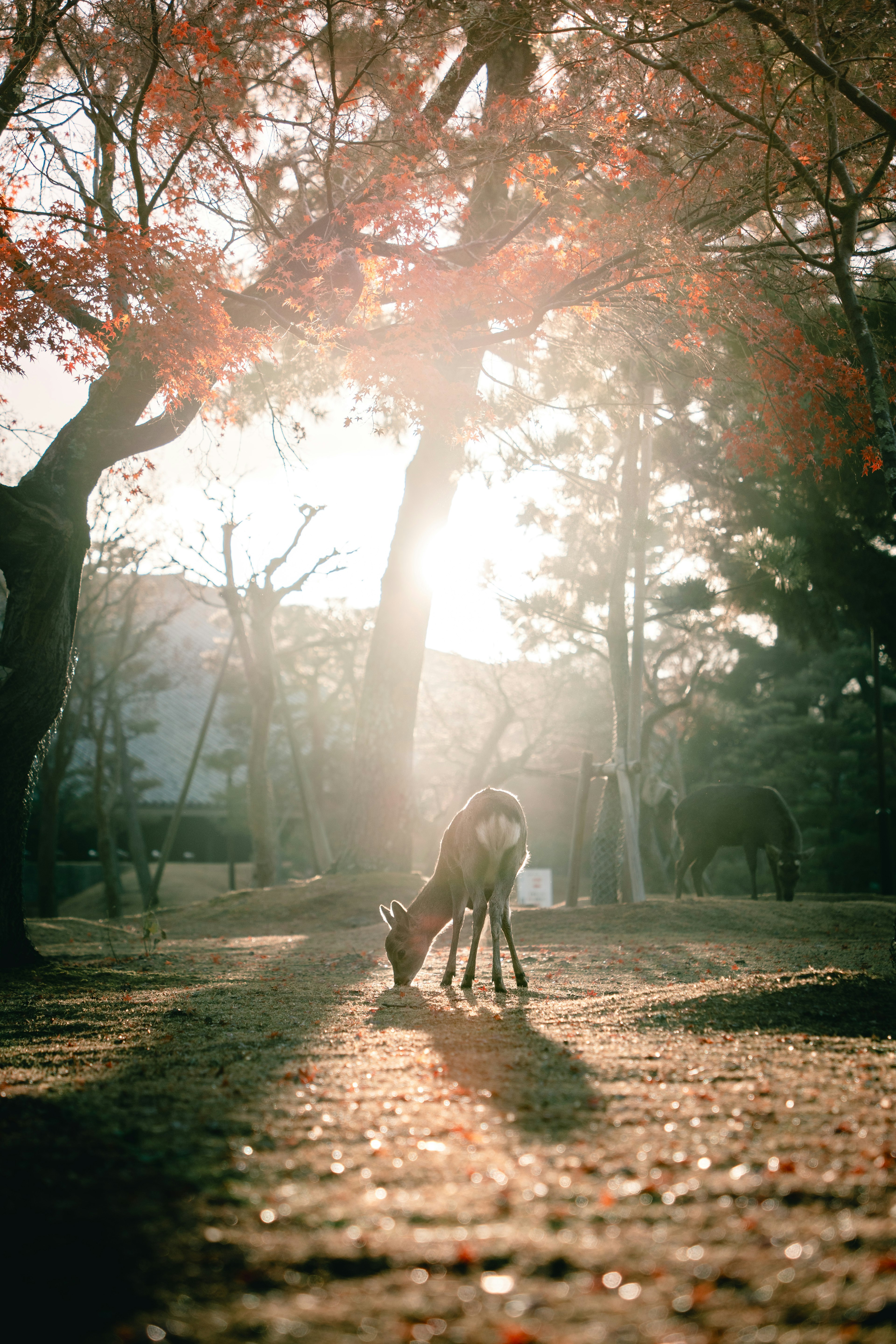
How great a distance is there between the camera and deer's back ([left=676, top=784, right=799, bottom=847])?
1366 centimetres

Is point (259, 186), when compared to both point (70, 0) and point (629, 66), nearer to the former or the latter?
point (70, 0)

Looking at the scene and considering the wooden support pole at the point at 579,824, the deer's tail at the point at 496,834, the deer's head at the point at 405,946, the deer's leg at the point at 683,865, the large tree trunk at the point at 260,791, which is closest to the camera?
the deer's tail at the point at 496,834

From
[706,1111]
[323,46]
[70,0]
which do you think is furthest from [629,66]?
[706,1111]

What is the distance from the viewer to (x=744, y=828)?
13.9 meters

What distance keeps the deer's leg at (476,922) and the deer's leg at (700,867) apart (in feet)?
29.8

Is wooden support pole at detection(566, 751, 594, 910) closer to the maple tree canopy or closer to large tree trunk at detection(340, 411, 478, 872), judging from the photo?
large tree trunk at detection(340, 411, 478, 872)

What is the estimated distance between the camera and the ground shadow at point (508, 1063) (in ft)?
9.52

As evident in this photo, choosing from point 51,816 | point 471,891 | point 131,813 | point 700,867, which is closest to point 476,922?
point 471,891

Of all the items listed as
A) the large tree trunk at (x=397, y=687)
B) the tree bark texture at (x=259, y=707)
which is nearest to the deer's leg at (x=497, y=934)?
the large tree trunk at (x=397, y=687)

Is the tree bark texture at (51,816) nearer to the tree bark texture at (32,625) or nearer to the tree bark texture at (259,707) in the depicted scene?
the tree bark texture at (259,707)

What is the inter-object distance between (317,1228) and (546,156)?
8.73 meters

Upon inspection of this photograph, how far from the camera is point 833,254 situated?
670cm

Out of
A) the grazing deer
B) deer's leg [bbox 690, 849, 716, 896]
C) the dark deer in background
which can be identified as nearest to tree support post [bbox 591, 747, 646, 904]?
the dark deer in background

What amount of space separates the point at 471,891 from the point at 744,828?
28.6 feet
